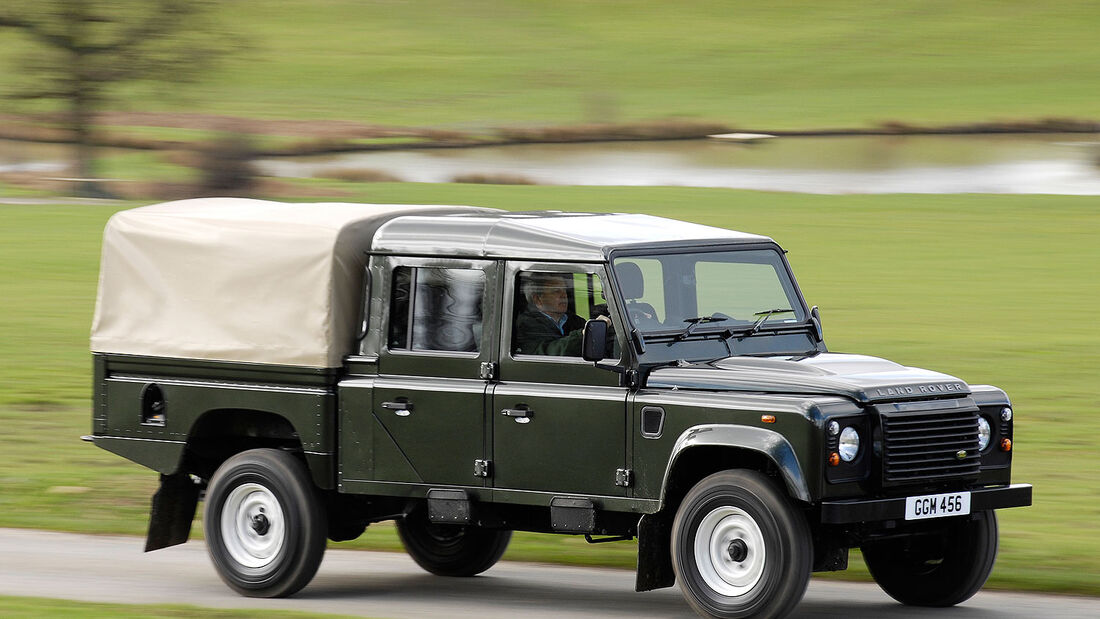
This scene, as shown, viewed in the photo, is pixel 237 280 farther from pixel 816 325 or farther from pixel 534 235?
pixel 816 325

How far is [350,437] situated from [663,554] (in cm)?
200

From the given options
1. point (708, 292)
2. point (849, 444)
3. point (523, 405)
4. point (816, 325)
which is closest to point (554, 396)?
point (523, 405)

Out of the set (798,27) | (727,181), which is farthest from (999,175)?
(798,27)

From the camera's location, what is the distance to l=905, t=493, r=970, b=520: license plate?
30.5 ft

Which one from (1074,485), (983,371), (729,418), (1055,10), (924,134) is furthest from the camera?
(1055,10)

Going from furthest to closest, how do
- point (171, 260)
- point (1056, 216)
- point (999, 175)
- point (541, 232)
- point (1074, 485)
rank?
point (999, 175) → point (1056, 216) → point (1074, 485) → point (171, 260) → point (541, 232)

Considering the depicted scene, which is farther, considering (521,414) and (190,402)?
Result: (190,402)

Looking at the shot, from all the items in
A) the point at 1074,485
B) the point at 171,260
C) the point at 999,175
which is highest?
the point at 999,175

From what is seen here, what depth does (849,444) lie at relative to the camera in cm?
915

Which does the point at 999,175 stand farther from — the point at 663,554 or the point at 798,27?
the point at 798,27

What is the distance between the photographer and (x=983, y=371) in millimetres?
21125

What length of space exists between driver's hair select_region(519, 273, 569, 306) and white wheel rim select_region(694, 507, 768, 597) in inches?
63.2

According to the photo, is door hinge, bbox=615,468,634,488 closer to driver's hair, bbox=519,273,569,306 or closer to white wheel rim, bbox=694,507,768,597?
white wheel rim, bbox=694,507,768,597

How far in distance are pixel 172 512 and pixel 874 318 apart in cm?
1648
